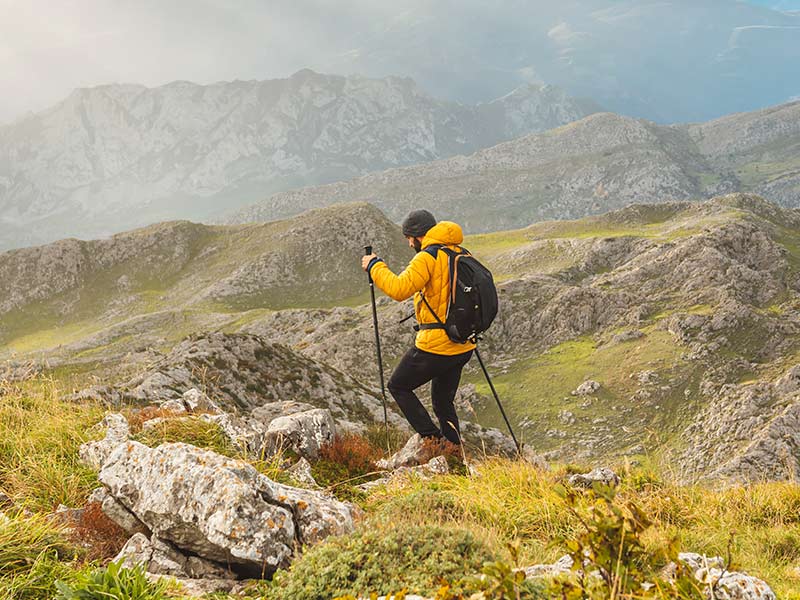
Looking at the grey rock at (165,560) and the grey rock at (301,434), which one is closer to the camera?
the grey rock at (165,560)

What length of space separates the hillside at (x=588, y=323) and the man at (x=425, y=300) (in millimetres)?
9105

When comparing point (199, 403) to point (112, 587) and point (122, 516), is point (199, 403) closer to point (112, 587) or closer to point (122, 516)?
point (122, 516)

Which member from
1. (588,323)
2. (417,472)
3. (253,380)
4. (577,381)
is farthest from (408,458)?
(588,323)

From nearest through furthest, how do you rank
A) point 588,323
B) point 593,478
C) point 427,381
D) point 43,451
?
point 43,451
point 427,381
point 593,478
point 588,323

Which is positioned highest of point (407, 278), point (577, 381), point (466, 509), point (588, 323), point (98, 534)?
point (407, 278)

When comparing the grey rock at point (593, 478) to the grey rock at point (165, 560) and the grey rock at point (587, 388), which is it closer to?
the grey rock at point (165, 560)

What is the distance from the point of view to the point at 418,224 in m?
9.07

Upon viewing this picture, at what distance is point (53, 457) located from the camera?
733 centimetres

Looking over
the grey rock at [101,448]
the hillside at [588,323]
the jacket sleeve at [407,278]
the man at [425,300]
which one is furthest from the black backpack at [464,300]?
the hillside at [588,323]

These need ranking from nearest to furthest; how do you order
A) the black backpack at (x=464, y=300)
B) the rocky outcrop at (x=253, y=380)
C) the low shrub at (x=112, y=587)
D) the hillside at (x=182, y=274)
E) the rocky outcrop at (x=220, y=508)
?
the low shrub at (x=112, y=587) < the rocky outcrop at (x=220, y=508) < the black backpack at (x=464, y=300) < the rocky outcrop at (x=253, y=380) < the hillside at (x=182, y=274)

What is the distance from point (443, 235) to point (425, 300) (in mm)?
1227

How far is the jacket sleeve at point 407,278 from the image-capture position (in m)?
8.12

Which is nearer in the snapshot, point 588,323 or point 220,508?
point 220,508

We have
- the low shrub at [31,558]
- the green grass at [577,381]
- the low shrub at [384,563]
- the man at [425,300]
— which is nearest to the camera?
the low shrub at [384,563]
